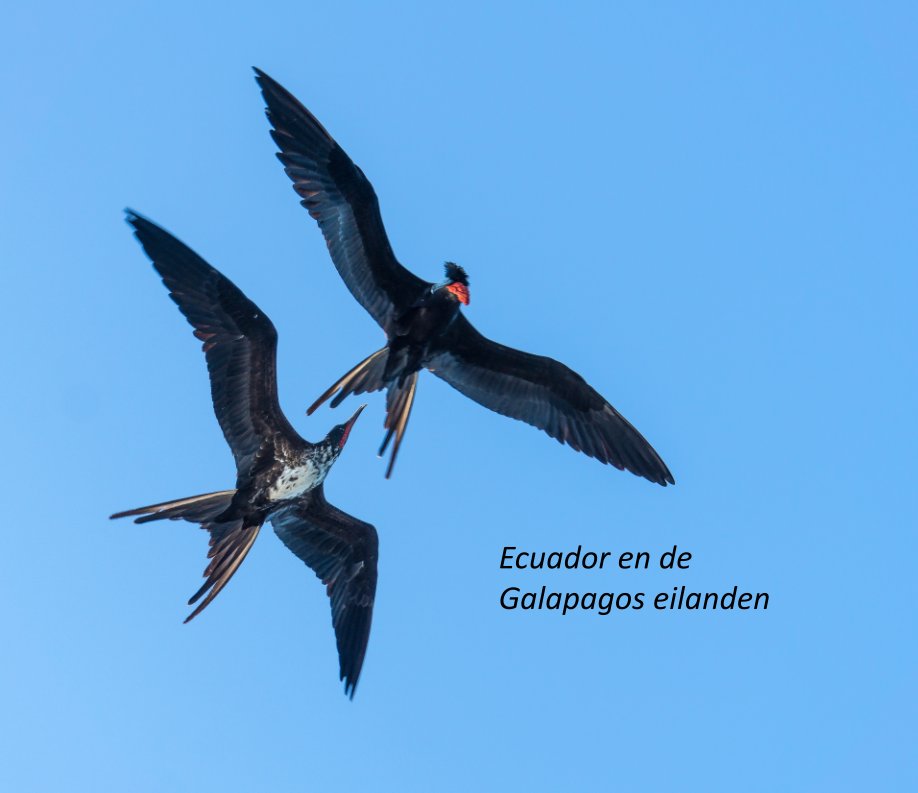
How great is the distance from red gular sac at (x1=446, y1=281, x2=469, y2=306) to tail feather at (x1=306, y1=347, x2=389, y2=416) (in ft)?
2.52

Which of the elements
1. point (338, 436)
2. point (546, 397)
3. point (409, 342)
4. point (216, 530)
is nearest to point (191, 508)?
point (216, 530)

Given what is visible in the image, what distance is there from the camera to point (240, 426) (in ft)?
36.5

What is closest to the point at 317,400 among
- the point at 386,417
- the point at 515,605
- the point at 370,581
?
the point at 386,417

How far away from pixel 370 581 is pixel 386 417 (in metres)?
1.82

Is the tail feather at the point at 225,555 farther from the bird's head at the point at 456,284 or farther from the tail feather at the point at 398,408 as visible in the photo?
the bird's head at the point at 456,284

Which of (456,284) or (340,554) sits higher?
(456,284)

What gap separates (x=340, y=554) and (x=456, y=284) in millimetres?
2786

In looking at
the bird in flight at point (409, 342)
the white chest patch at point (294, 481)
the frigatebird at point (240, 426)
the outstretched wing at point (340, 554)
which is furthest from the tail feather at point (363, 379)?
the outstretched wing at point (340, 554)

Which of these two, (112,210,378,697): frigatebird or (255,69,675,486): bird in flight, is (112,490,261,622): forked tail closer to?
(112,210,378,697): frigatebird

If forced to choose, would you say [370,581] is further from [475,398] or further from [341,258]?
[341,258]

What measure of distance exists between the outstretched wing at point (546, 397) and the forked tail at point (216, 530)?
2429mm

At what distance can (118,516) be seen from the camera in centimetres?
966

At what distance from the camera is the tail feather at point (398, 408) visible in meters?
10.8

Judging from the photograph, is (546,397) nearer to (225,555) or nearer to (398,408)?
(398,408)
